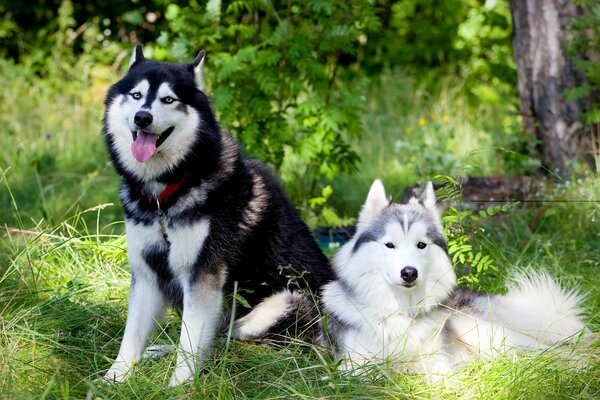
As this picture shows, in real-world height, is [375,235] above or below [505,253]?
above

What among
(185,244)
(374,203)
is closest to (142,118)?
(185,244)

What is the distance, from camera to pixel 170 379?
3.38 m

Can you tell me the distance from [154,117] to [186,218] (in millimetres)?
497

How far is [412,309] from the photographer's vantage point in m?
3.52

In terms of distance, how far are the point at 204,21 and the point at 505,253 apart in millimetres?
2738

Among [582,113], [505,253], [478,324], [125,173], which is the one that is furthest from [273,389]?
[582,113]

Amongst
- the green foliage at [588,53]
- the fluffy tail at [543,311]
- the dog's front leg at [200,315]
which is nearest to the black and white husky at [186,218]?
the dog's front leg at [200,315]

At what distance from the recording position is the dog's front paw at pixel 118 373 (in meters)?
3.36

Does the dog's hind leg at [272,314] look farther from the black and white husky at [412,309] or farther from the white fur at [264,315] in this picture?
the black and white husky at [412,309]

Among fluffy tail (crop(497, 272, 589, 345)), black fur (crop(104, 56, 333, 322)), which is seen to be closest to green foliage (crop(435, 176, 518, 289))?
fluffy tail (crop(497, 272, 589, 345))

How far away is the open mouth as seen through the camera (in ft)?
11.6

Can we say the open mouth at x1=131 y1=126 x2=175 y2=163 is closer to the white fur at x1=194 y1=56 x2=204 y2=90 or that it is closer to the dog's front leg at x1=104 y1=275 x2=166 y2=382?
the white fur at x1=194 y1=56 x2=204 y2=90

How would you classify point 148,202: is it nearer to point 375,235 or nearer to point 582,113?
point 375,235

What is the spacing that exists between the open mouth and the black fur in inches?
5.5
